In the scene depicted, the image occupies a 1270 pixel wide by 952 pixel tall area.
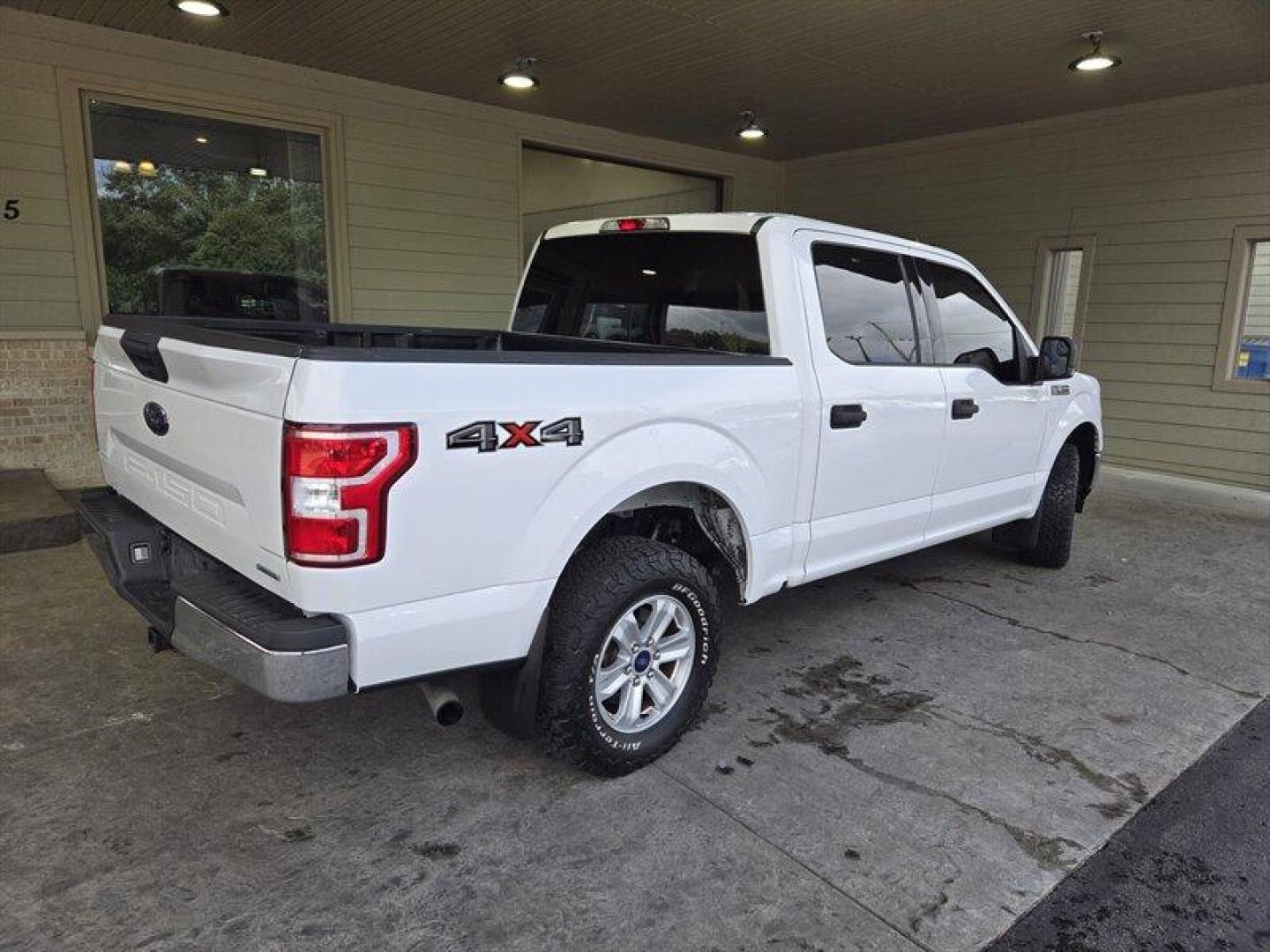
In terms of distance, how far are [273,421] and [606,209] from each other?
1049cm

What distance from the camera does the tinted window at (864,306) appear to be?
135 inches

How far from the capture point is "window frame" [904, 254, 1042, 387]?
4016 millimetres

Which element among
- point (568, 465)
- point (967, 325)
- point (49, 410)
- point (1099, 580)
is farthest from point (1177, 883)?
point (49, 410)

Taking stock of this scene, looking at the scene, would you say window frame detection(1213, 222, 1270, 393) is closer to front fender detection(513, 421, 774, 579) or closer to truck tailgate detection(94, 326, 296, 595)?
front fender detection(513, 421, 774, 579)

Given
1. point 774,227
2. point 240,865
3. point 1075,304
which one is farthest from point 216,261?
point 1075,304

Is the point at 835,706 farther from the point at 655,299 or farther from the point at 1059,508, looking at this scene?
the point at 1059,508

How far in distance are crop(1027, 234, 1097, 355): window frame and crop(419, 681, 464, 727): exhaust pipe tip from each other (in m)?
7.71

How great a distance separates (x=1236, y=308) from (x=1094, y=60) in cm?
275

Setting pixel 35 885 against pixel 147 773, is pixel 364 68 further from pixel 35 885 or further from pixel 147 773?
pixel 35 885

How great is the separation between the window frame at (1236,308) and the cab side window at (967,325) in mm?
4434

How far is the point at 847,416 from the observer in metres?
3.40

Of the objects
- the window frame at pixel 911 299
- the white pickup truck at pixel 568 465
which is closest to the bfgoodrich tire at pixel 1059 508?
the white pickup truck at pixel 568 465

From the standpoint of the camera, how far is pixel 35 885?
222 centimetres

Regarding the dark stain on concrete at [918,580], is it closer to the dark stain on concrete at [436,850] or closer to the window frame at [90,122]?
the dark stain on concrete at [436,850]
